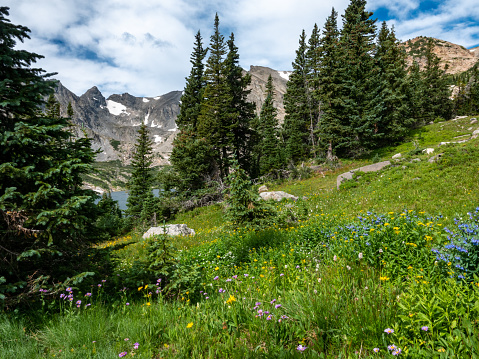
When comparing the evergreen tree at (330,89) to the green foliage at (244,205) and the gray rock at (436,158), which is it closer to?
the gray rock at (436,158)

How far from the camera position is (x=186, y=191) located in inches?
875

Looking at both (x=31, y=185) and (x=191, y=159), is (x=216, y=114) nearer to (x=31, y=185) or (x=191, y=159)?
(x=191, y=159)

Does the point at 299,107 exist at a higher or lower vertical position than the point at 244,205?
higher

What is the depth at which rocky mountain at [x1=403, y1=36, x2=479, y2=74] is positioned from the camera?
15812cm

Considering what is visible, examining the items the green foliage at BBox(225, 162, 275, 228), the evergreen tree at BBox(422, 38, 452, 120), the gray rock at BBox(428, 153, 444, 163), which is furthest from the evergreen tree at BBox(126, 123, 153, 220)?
the evergreen tree at BBox(422, 38, 452, 120)

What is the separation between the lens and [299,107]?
42.9 meters

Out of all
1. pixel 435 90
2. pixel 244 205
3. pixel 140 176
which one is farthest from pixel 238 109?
pixel 435 90

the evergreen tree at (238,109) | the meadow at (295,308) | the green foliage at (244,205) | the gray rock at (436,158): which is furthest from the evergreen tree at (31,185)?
the evergreen tree at (238,109)

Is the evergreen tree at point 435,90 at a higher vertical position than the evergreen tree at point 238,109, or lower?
higher

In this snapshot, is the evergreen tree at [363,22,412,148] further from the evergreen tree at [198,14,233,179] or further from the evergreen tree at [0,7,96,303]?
the evergreen tree at [0,7,96,303]

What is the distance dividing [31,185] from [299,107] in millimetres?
43906

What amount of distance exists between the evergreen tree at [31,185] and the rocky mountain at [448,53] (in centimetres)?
20775

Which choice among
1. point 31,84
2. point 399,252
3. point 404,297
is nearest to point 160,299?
point 404,297

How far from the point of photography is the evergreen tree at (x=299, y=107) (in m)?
→ 38.8
